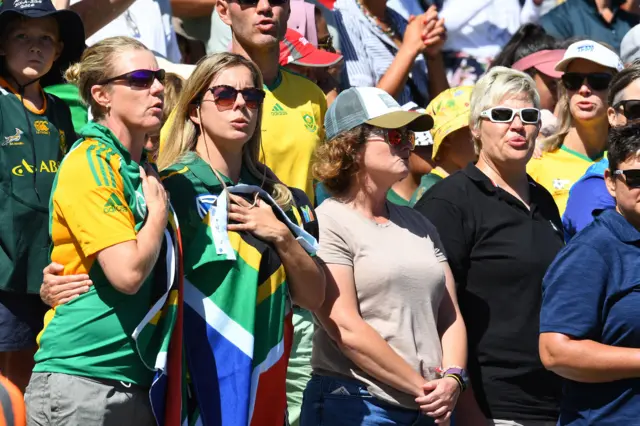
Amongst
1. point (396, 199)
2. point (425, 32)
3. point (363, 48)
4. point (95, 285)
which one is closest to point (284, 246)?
point (95, 285)

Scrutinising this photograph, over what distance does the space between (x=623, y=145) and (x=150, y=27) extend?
3.49m

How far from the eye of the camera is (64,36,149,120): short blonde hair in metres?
4.42

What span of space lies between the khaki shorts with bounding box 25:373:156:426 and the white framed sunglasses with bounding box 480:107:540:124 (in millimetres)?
2392

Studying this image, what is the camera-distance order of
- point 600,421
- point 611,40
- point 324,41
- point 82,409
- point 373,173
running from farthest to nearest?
1. point 611,40
2. point 324,41
3. point 373,173
4. point 600,421
5. point 82,409

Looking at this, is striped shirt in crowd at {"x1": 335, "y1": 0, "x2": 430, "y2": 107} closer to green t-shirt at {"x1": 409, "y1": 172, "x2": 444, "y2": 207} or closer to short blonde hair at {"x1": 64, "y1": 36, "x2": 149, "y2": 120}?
green t-shirt at {"x1": 409, "y1": 172, "x2": 444, "y2": 207}

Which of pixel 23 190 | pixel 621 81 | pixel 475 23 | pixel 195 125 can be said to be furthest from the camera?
pixel 475 23

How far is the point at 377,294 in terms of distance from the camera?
4.80 metres

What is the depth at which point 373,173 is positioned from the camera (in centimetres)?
503

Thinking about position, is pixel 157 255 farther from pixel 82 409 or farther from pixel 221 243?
pixel 82 409

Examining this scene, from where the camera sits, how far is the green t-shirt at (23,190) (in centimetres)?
494

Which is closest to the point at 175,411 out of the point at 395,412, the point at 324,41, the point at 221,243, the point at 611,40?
the point at 221,243

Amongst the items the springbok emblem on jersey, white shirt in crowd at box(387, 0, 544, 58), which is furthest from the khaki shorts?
white shirt in crowd at box(387, 0, 544, 58)

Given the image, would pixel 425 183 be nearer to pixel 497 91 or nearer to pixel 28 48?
pixel 497 91

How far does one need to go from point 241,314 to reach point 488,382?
1.37m
